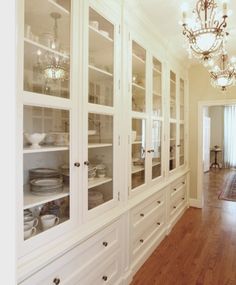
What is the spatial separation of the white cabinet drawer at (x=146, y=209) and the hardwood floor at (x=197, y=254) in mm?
501

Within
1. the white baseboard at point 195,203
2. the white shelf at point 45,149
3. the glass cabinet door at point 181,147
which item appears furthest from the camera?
the white baseboard at point 195,203

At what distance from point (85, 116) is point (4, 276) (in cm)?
133

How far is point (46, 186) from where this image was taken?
64.7 inches

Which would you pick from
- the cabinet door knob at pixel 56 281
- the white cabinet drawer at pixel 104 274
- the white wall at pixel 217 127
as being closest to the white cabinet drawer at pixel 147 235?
the white cabinet drawer at pixel 104 274

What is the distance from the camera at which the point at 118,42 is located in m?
2.28

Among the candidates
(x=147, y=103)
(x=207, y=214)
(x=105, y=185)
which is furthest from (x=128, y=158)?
(x=207, y=214)

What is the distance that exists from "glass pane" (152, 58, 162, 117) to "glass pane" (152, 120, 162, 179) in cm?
15

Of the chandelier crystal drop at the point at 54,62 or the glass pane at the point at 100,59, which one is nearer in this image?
the chandelier crystal drop at the point at 54,62

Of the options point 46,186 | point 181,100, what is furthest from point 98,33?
point 181,100

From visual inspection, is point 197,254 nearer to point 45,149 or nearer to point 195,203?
point 195,203

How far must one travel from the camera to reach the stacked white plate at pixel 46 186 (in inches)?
62.1

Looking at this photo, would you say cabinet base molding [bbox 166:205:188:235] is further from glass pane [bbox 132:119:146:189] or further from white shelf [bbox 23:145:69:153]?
white shelf [bbox 23:145:69:153]

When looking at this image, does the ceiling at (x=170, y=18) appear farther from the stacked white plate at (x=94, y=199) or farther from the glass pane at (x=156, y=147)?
the stacked white plate at (x=94, y=199)

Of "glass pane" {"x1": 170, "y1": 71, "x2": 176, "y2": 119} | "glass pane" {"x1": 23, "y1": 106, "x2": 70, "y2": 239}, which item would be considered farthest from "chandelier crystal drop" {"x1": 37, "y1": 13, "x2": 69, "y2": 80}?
"glass pane" {"x1": 170, "y1": 71, "x2": 176, "y2": 119}
